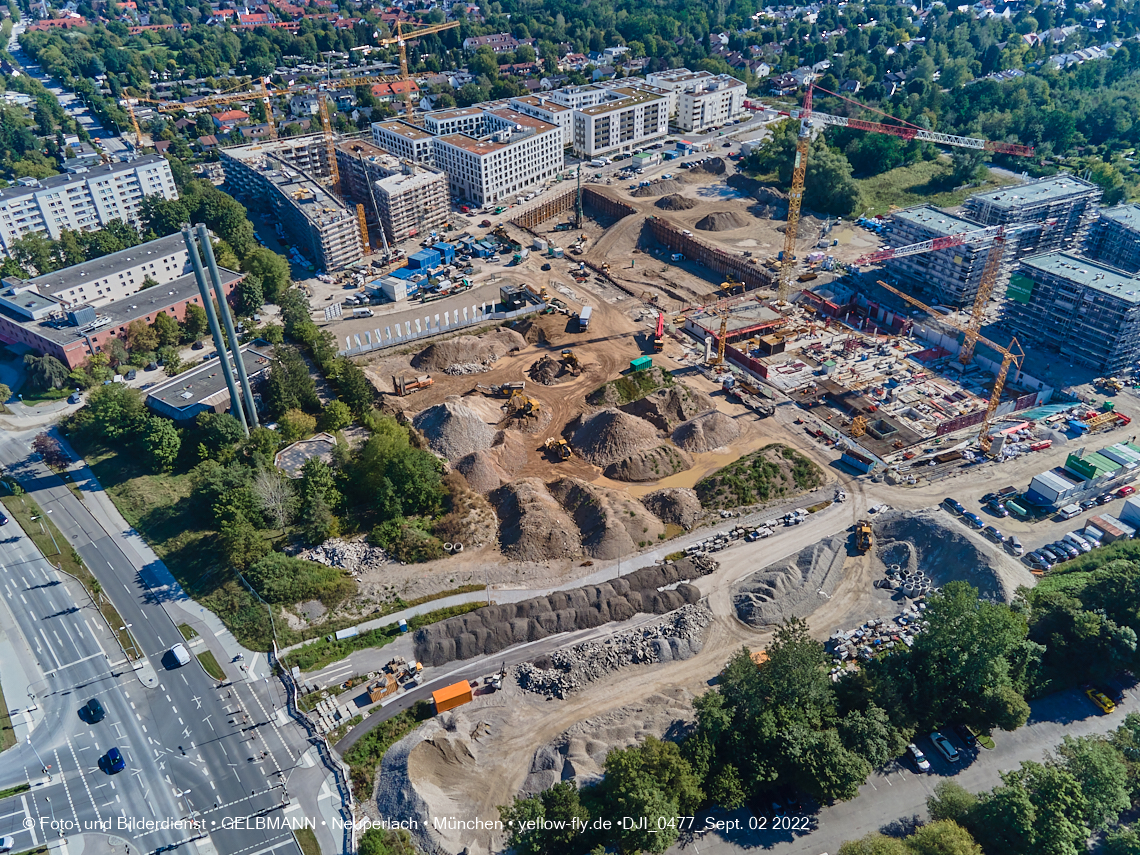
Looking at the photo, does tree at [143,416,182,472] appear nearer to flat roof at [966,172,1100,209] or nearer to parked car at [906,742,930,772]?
parked car at [906,742,930,772]

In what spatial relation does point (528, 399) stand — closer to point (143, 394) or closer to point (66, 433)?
point (143, 394)

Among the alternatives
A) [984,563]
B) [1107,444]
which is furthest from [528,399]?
[1107,444]

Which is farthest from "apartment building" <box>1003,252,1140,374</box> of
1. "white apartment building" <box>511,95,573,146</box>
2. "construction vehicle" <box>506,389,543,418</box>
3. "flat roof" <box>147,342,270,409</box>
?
"flat roof" <box>147,342,270,409</box>

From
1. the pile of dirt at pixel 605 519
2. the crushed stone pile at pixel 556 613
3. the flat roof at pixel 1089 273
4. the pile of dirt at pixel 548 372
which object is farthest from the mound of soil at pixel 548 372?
the flat roof at pixel 1089 273

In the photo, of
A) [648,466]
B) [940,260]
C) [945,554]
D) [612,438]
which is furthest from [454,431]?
[940,260]

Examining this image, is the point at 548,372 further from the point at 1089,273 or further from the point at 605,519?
the point at 1089,273

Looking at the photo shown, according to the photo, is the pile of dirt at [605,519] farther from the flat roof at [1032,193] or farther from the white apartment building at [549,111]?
the white apartment building at [549,111]
